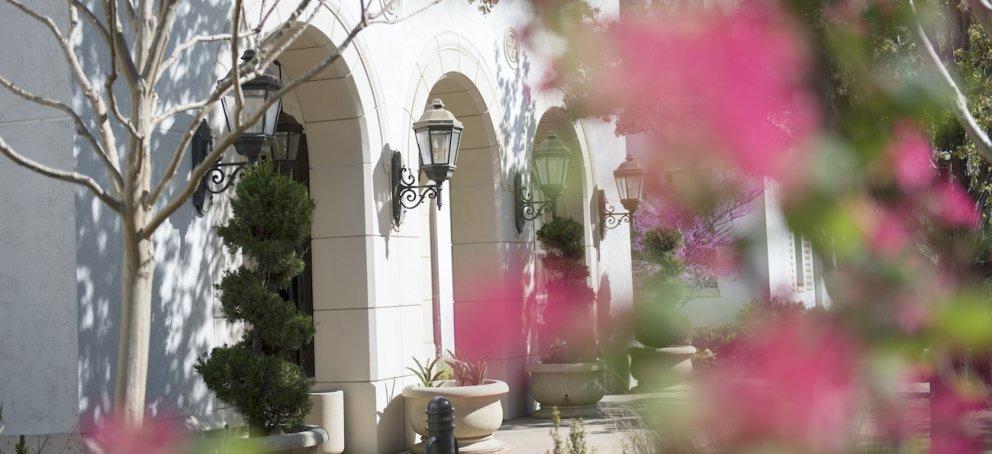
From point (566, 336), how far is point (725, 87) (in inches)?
470

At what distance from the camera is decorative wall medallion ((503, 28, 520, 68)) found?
41.9ft

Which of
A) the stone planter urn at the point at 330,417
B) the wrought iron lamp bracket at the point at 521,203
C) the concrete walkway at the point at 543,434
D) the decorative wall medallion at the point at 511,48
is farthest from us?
the decorative wall medallion at the point at 511,48

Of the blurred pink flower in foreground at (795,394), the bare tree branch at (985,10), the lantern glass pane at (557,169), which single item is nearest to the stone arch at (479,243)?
the lantern glass pane at (557,169)

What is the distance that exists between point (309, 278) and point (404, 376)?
1.73m

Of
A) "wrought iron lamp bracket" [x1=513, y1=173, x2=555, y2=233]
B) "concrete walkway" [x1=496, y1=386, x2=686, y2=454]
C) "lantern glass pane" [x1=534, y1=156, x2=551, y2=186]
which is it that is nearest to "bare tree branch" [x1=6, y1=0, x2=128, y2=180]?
"concrete walkway" [x1=496, y1=386, x2=686, y2=454]

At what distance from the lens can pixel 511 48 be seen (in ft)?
42.3

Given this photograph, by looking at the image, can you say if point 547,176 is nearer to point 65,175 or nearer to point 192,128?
point 192,128

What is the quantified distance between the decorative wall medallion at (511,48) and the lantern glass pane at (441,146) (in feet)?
11.6

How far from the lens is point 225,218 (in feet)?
26.5

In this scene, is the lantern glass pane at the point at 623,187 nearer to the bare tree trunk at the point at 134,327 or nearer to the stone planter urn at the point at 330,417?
the stone planter urn at the point at 330,417

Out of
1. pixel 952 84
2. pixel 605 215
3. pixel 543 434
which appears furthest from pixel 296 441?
pixel 605 215

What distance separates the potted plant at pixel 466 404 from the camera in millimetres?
9594

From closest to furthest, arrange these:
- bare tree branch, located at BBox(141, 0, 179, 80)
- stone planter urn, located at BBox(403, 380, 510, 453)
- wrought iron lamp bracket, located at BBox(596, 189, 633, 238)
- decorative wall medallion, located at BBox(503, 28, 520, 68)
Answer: bare tree branch, located at BBox(141, 0, 179, 80)
stone planter urn, located at BBox(403, 380, 510, 453)
decorative wall medallion, located at BBox(503, 28, 520, 68)
wrought iron lamp bracket, located at BBox(596, 189, 633, 238)

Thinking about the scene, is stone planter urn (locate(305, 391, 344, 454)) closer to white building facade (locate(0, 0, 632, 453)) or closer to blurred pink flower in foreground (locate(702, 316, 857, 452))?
white building facade (locate(0, 0, 632, 453))
